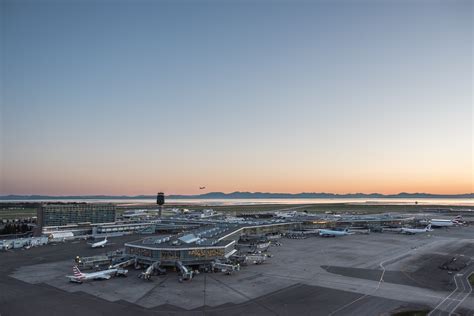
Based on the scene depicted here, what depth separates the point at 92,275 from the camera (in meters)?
57.2

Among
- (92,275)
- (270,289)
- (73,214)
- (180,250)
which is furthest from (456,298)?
(73,214)

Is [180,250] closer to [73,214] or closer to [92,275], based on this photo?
[92,275]

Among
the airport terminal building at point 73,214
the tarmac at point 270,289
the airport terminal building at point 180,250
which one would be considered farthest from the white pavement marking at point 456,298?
the airport terminal building at point 73,214

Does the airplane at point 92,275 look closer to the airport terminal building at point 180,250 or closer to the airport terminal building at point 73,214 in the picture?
the airport terminal building at point 180,250

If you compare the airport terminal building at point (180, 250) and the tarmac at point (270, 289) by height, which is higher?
the airport terminal building at point (180, 250)

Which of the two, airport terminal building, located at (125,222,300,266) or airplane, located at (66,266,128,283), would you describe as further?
airport terminal building, located at (125,222,300,266)

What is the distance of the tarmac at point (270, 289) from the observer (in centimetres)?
4306

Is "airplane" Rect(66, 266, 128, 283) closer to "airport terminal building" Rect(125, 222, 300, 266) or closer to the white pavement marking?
"airport terminal building" Rect(125, 222, 300, 266)

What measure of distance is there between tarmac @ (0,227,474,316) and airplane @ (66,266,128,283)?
1.15 m

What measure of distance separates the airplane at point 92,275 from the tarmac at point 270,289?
115 centimetres

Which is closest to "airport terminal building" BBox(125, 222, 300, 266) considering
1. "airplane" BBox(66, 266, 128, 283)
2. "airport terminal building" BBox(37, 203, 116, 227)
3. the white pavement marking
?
"airplane" BBox(66, 266, 128, 283)

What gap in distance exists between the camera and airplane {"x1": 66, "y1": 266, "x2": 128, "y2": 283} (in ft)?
182

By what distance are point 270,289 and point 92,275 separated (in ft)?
93.3

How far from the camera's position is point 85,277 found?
56156mm
